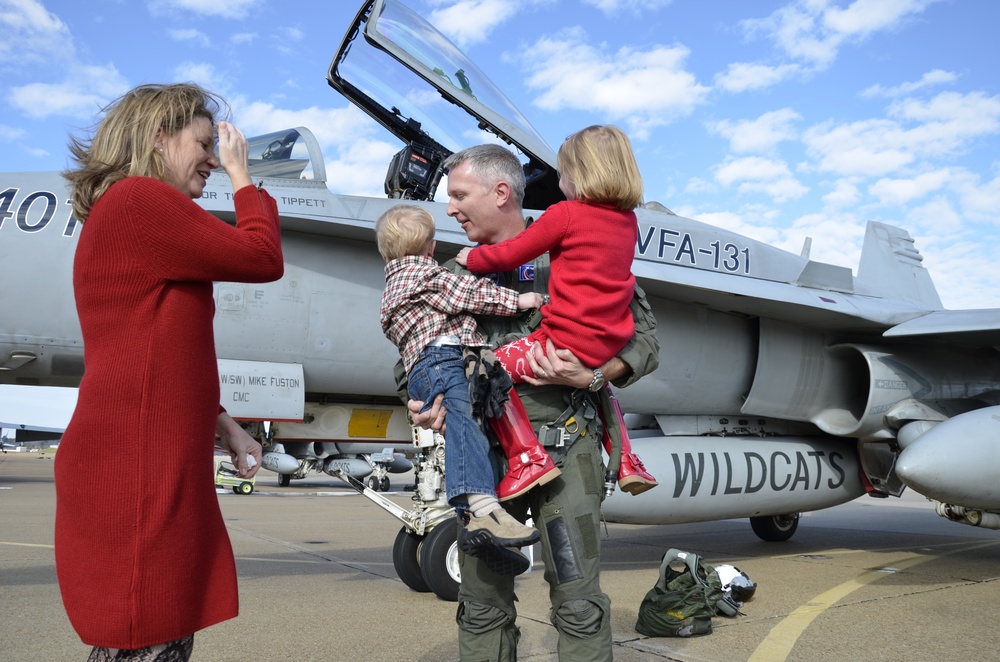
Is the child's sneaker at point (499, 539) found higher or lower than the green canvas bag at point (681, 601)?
higher

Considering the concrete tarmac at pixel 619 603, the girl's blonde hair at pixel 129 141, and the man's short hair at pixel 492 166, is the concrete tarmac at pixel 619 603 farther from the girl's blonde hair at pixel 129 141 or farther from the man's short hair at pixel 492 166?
the girl's blonde hair at pixel 129 141

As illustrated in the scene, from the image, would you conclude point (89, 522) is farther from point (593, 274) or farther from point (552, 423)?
point (593, 274)

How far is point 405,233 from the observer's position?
225 cm

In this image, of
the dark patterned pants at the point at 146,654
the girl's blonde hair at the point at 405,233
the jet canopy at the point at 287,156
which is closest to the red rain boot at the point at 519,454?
the girl's blonde hair at the point at 405,233

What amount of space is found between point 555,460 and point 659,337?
393 centimetres

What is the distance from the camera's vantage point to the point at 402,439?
5.63m

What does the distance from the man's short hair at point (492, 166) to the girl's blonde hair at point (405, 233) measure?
0.56ft

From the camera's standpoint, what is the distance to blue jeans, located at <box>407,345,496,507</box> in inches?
75.5

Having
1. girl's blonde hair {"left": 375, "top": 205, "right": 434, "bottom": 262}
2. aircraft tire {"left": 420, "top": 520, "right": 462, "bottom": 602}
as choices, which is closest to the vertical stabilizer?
aircraft tire {"left": 420, "top": 520, "right": 462, "bottom": 602}

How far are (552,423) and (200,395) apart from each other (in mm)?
917

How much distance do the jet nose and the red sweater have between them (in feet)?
12.4

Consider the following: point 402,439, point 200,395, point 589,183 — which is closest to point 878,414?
point 402,439

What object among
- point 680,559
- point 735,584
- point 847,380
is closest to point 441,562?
point 680,559

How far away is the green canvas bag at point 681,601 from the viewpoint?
12.2 ft
